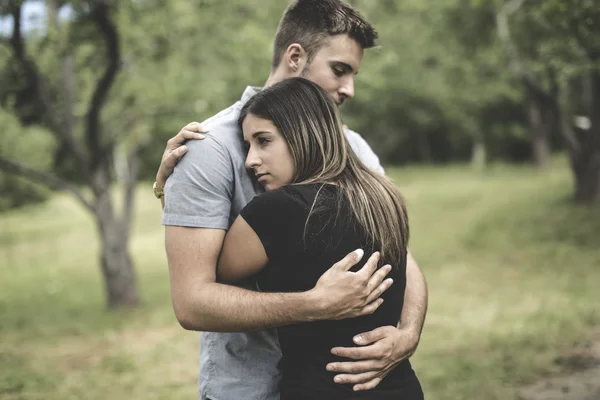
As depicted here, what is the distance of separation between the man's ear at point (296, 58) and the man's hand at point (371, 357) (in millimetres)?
1163

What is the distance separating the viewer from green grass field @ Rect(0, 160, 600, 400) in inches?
277

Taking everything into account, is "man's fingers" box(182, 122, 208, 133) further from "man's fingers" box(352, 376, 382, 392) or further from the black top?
"man's fingers" box(352, 376, 382, 392)

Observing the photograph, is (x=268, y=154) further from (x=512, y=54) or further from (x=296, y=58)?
(x=512, y=54)

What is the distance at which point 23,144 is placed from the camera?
22.7 meters

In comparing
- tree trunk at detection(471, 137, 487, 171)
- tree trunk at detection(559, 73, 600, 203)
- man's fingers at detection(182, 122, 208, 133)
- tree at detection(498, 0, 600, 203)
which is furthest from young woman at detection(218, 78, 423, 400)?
tree trunk at detection(471, 137, 487, 171)

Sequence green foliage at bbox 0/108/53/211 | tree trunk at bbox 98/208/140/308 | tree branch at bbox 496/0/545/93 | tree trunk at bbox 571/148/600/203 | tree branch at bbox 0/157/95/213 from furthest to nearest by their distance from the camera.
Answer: green foliage at bbox 0/108/53/211
tree trunk at bbox 571/148/600/203
tree branch at bbox 496/0/545/93
tree trunk at bbox 98/208/140/308
tree branch at bbox 0/157/95/213

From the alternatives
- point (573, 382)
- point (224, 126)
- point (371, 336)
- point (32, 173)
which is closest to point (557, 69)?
point (573, 382)

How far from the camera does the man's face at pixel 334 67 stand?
105 inches

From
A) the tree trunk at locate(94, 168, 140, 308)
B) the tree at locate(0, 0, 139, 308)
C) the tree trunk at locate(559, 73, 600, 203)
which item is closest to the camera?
the tree at locate(0, 0, 139, 308)

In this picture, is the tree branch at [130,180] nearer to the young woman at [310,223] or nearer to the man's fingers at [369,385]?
the young woman at [310,223]

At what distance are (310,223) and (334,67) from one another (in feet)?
3.21

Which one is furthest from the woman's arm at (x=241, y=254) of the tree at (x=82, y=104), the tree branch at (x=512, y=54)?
the tree branch at (x=512, y=54)

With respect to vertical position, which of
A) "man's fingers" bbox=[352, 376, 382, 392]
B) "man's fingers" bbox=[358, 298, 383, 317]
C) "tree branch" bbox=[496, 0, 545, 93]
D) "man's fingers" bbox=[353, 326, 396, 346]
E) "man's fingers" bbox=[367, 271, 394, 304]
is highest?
"tree branch" bbox=[496, 0, 545, 93]

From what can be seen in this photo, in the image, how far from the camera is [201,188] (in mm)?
2123
